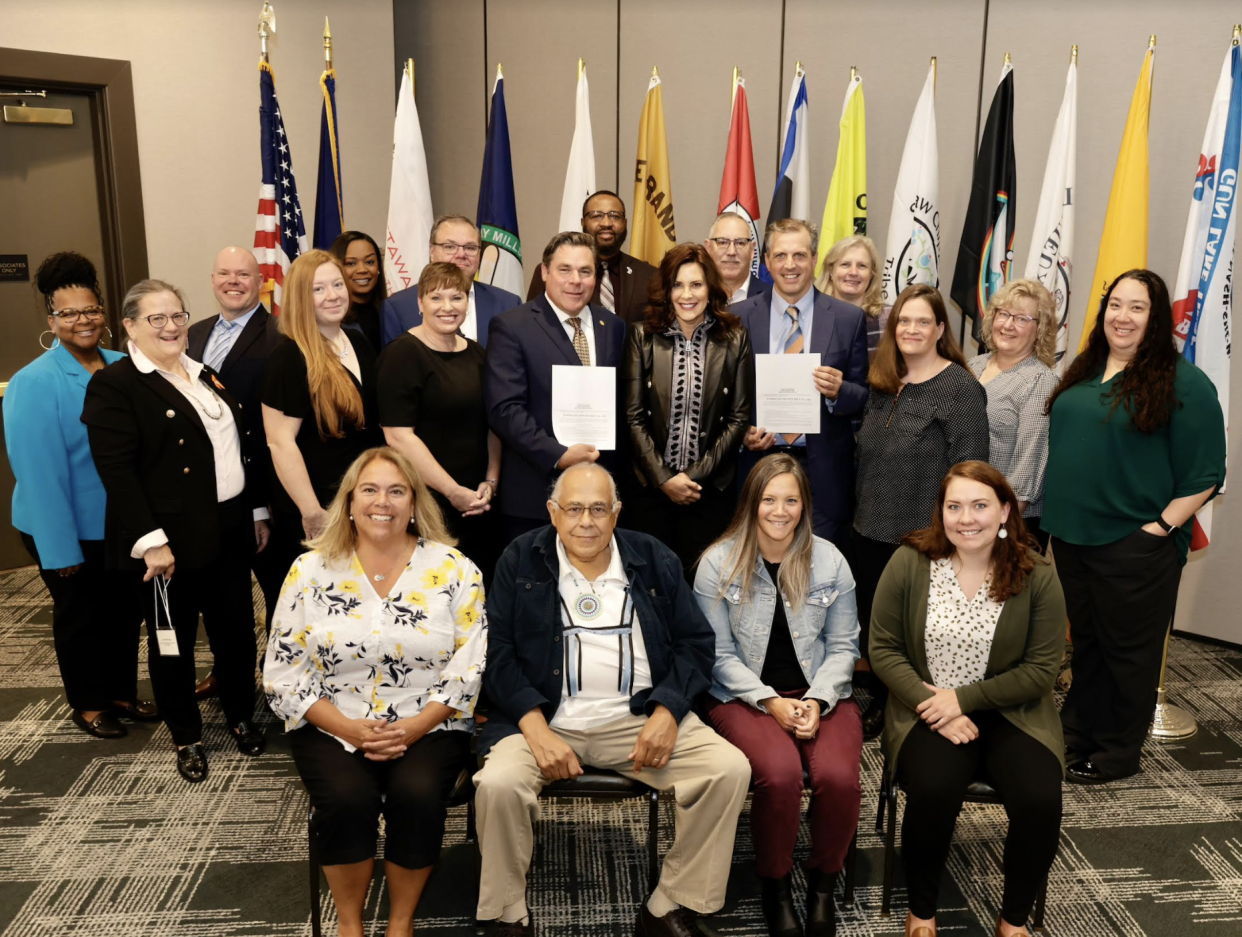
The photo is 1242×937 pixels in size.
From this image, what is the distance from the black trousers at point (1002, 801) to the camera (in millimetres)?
2467

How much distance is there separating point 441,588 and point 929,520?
5.62ft

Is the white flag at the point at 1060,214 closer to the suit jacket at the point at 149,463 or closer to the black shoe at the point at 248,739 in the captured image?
the suit jacket at the point at 149,463

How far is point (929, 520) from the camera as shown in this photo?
3336 mm

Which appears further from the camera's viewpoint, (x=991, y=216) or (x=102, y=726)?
(x=991, y=216)

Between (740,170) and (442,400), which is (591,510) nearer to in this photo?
(442,400)

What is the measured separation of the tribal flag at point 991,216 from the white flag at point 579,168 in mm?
2043

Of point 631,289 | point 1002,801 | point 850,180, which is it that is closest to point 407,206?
point 631,289

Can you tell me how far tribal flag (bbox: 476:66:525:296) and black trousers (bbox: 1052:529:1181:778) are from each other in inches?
124

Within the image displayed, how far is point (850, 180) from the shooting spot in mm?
5020

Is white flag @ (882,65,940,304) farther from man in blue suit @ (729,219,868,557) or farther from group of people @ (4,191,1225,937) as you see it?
man in blue suit @ (729,219,868,557)

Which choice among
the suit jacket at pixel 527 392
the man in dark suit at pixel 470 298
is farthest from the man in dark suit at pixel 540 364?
the man in dark suit at pixel 470 298

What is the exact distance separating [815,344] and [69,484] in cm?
274

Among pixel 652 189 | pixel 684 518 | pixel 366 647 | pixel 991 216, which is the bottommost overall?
pixel 366 647

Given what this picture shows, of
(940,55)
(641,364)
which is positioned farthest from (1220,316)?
(641,364)
